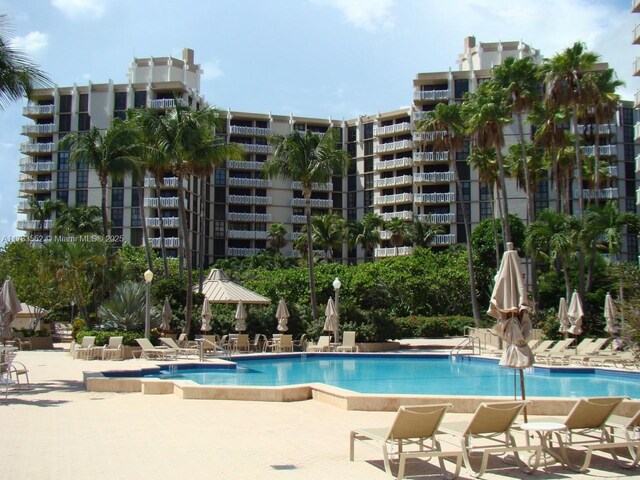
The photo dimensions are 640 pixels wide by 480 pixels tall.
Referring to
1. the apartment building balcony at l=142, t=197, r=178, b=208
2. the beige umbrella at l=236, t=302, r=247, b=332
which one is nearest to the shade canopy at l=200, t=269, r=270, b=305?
→ the beige umbrella at l=236, t=302, r=247, b=332

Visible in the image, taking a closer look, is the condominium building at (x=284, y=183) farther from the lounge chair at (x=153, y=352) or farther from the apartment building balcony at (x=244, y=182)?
the lounge chair at (x=153, y=352)

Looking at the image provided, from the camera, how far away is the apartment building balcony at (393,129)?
221ft

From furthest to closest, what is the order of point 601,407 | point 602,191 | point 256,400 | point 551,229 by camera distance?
point 602,191
point 551,229
point 256,400
point 601,407

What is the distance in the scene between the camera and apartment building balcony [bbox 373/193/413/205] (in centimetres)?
6669

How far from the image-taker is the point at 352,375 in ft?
70.0

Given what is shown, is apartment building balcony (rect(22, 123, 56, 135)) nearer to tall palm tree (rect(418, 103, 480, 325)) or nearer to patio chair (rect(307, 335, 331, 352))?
tall palm tree (rect(418, 103, 480, 325))

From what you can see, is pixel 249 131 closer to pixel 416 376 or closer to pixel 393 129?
pixel 393 129

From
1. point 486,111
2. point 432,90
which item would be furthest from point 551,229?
point 432,90

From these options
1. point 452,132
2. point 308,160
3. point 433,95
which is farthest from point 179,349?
point 433,95

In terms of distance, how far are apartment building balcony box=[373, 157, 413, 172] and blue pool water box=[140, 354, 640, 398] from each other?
4252 centimetres

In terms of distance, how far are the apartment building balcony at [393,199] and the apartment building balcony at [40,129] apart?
3252cm

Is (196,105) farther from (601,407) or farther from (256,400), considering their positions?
(601,407)

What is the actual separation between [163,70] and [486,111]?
44621mm

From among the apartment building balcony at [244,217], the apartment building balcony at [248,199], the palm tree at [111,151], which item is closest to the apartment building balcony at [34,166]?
the apartment building balcony at [248,199]
